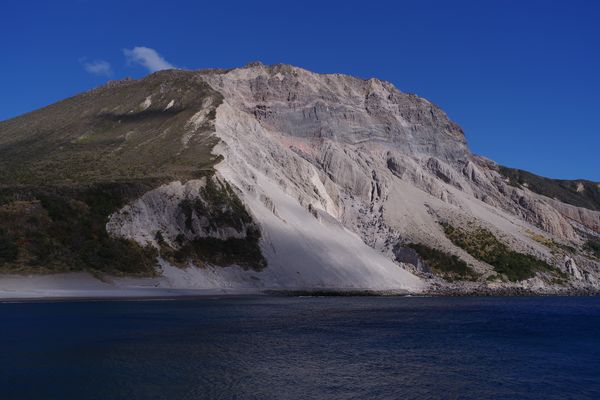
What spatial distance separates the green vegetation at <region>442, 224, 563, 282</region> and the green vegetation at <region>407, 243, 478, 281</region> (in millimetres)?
5875

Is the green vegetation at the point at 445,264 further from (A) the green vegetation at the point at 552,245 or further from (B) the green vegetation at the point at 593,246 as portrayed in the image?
(B) the green vegetation at the point at 593,246

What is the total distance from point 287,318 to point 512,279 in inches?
2859

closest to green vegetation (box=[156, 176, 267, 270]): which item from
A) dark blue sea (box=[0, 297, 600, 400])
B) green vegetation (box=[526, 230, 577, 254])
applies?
dark blue sea (box=[0, 297, 600, 400])

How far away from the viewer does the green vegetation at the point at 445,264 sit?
105 meters

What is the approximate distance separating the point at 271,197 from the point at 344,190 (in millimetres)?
30555

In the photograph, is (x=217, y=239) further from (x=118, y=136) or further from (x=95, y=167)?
(x=118, y=136)

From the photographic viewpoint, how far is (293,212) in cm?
9606

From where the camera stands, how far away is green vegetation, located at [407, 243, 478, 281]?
10504 cm

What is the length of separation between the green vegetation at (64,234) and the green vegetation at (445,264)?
54.2 metres

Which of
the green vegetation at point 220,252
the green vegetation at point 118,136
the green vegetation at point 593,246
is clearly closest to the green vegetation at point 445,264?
the green vegetation at point 220,252

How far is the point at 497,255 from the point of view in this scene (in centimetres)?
11369

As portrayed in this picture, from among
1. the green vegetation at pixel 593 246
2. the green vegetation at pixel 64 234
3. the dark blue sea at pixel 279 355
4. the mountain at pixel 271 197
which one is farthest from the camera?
the green vegetation at pixel 593 246

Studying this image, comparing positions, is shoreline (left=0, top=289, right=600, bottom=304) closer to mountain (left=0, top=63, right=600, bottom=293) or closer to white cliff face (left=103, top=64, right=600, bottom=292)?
mountain (left=0, top=63, right=600, bottom=293)

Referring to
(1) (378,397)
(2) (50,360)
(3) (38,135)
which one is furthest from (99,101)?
(1) (378,397)
